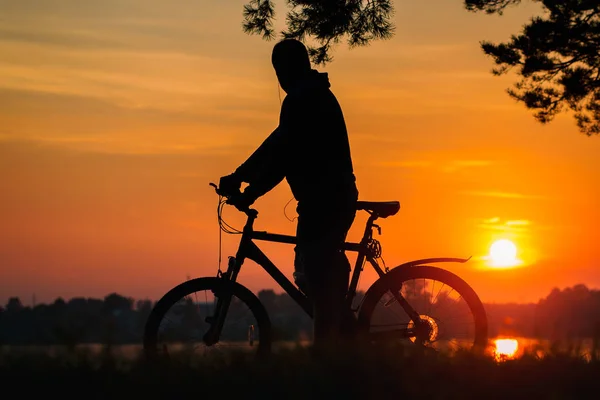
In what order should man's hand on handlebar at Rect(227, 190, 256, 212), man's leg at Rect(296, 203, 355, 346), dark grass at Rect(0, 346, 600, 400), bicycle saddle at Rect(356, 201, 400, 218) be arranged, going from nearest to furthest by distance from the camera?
dark grass at Rect(0, 346, 600, 400), man's leg at Rect(296, 203, 355, 346), man's hand on handlebar at Rect(227, 190, 256, 212), bicycle saddle at Rect(356, 201, 400, 218)

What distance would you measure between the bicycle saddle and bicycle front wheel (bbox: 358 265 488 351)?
18.3 inches

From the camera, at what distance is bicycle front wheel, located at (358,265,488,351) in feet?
24.5

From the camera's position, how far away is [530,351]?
6.86 m

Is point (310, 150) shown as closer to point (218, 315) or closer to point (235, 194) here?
point (235, 194)

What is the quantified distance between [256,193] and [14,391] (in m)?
2.19

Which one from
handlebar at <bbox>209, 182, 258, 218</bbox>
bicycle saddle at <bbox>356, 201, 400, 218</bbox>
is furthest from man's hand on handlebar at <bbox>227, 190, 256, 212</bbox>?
bicycle saddle at <bbox>356, 201, 400, 218</bbox>

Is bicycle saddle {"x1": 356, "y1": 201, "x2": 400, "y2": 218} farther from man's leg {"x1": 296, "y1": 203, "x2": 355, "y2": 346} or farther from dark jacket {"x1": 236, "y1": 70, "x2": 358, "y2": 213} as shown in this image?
dark jacket {"x1": 236, "y1": 70, "x2": 358, "y2": 213}

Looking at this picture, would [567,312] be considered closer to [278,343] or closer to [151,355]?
[278,343]

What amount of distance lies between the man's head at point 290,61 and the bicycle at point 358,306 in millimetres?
1034

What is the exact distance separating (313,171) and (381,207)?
0.75 meters

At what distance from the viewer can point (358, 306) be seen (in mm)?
7410

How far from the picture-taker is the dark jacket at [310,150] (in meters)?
6.79

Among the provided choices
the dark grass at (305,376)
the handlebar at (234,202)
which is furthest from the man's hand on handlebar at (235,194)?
the dark grass at (305,376)

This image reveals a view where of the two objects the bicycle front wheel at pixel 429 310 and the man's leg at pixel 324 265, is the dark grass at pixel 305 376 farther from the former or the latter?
the bicycle front wheel at pixel 429 310
